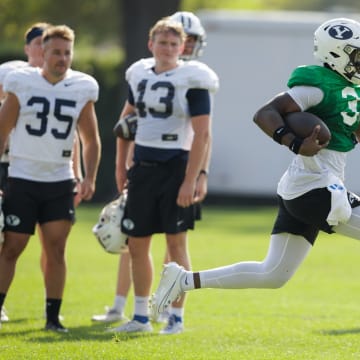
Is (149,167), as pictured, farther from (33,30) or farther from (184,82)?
(33,30)

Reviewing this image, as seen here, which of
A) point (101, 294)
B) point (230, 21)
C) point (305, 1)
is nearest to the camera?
point (101, 294)

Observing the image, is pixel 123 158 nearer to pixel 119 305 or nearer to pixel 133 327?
pixel 119 305

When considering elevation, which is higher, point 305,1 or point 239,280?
point 239,280

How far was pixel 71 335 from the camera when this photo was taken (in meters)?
7.80

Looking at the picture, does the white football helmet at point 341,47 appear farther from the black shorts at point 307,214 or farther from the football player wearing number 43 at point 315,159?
the black shorts at point 307,214

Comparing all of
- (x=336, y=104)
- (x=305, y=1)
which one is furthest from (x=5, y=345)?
(x=305, y=1)

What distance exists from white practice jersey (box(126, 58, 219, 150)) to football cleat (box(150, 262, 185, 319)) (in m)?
1.32

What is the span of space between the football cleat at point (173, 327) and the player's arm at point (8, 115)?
168 cm

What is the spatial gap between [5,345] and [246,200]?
15.5 m

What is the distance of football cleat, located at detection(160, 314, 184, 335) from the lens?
26.0ft

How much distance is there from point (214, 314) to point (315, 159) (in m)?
2.88

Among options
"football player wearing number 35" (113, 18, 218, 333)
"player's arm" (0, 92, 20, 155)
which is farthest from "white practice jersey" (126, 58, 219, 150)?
"player's arm" (0, 92, 20, 155)

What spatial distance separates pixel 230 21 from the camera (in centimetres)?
2089

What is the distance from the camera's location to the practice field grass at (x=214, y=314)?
23.0ft
